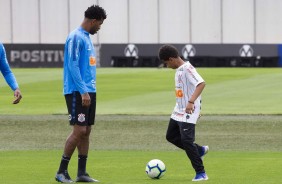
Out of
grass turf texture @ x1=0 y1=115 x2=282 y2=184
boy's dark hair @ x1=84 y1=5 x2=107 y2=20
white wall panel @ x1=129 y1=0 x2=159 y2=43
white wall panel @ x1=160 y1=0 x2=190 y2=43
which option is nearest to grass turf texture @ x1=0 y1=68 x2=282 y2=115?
grass turf texture @ x1=0 y1=115 x2=282 y2=184

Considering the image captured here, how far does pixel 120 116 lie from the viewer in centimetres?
2519

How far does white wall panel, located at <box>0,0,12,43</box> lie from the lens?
6694cm

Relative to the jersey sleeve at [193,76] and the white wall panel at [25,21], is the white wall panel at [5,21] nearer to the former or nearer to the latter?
the white wall panel at [25,21]

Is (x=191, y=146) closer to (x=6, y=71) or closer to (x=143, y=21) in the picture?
(x=6, y=71)

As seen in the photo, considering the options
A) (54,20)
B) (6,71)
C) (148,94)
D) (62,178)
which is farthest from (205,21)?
(62,178)

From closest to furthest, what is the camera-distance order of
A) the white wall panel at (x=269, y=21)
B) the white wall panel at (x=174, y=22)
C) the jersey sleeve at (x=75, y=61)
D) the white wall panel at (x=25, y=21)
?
the jersey sleeve at (x=75, y=61), the white wall panel at (x=269, y=21), the white wall panel at (x=174, y=22), the white wall panel at (x=25, y=21)

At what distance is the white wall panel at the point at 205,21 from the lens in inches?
2601

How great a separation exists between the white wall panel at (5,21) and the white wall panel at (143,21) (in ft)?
27.1

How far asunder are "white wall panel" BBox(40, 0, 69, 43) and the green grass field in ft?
88.6

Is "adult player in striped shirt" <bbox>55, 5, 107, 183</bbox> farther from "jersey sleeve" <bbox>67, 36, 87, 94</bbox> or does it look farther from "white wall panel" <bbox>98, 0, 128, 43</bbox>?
"white wall panel" <bbox>98, 0, 128, 43</bbox>

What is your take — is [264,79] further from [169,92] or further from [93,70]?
[93,70]

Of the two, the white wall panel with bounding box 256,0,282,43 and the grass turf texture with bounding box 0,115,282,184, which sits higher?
the white wall panel with bounding box 256,0,282,43

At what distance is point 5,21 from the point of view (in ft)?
221

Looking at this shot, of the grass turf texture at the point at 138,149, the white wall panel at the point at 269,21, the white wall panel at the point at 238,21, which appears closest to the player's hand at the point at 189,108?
the grass turf texture at the point at 138,149
